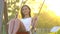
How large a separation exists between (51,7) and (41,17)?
24 cm

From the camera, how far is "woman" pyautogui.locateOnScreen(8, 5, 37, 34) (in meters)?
7.71

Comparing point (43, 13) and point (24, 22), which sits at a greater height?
point (43, 13)

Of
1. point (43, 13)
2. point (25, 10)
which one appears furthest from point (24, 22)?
point (43, 13)

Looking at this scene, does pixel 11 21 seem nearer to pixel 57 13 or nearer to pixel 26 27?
pixel 26 27

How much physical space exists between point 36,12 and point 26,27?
30cm

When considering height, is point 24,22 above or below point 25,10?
below

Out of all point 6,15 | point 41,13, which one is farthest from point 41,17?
point 6,15

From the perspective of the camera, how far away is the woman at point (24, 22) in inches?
303

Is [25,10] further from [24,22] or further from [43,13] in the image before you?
[43,13]

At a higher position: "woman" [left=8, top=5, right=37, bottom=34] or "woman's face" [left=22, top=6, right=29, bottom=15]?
"woman's face" [left=22, top=6, right=29, bottom=15]

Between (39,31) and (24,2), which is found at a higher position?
(24,2)

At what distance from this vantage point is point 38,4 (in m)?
7.74

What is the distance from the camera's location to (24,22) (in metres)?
7.72

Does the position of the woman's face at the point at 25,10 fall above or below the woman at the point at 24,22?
above
